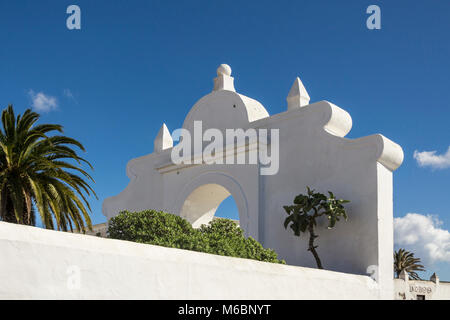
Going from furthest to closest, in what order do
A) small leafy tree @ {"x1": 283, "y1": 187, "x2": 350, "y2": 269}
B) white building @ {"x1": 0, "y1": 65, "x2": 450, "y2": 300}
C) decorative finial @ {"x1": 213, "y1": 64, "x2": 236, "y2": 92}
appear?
1. decorative finial @ {"x1": 213, "y1": 64, "x2": 236, "y2": 92}
2. small leafy tree @ {"x1": 283, "y1": 187, "x2": 350, "y2": 269}
3. white building @ {"x1": 0, "y1": 65, "x2": 450, "y2": 300}

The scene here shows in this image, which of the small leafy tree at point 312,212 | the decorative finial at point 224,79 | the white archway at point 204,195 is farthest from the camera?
the decorative finial at point 224,79

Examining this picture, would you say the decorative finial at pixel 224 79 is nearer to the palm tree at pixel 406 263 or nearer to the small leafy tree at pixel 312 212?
the small leafy tree at pixel 312 212

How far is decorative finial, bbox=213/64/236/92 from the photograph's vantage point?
1676cm

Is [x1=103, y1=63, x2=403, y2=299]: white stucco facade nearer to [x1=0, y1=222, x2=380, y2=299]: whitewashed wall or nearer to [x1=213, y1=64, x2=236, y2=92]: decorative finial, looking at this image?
[x1=213, y1=64, x2=236, y2=92]: decorative finial

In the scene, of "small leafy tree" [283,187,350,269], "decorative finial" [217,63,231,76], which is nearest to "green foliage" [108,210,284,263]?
"small leafy tree" [283,187,350,269]

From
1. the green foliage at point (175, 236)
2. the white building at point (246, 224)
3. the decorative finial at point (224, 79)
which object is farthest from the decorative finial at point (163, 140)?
the green foliage at point (175, 236)

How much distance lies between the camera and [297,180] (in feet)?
44.8

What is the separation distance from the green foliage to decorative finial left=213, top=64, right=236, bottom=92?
290 inches

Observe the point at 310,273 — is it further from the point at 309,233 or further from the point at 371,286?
the point at 309,233

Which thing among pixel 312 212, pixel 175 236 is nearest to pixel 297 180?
pixel 312 212

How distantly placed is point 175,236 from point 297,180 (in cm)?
522

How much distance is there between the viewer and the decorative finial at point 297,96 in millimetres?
14180

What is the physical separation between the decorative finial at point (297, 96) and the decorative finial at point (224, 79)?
294 cm
